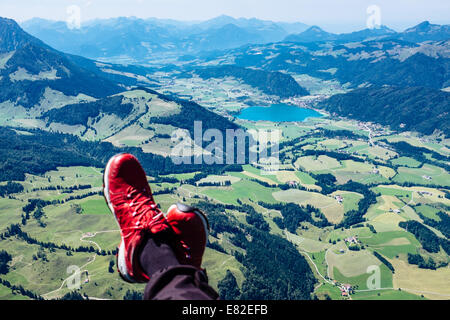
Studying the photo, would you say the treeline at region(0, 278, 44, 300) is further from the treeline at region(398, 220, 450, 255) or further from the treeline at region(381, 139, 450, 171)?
the treeline at region(381, 139, 450, 171)

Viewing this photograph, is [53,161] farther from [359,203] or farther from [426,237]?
[426,237]

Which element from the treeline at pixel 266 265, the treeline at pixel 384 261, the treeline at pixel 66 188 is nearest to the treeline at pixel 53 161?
the treeline at pixel 66 188

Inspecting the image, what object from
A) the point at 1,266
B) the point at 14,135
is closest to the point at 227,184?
the point at 1,266

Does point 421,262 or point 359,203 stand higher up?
point 359,203

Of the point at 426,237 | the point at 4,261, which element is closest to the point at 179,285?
the point at 4,261

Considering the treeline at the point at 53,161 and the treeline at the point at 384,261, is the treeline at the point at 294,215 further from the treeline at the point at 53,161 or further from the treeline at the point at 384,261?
the treeline at the point at 53,161

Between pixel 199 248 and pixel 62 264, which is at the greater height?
pixel 199 248

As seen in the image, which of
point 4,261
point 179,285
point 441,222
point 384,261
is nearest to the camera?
point 179,285
